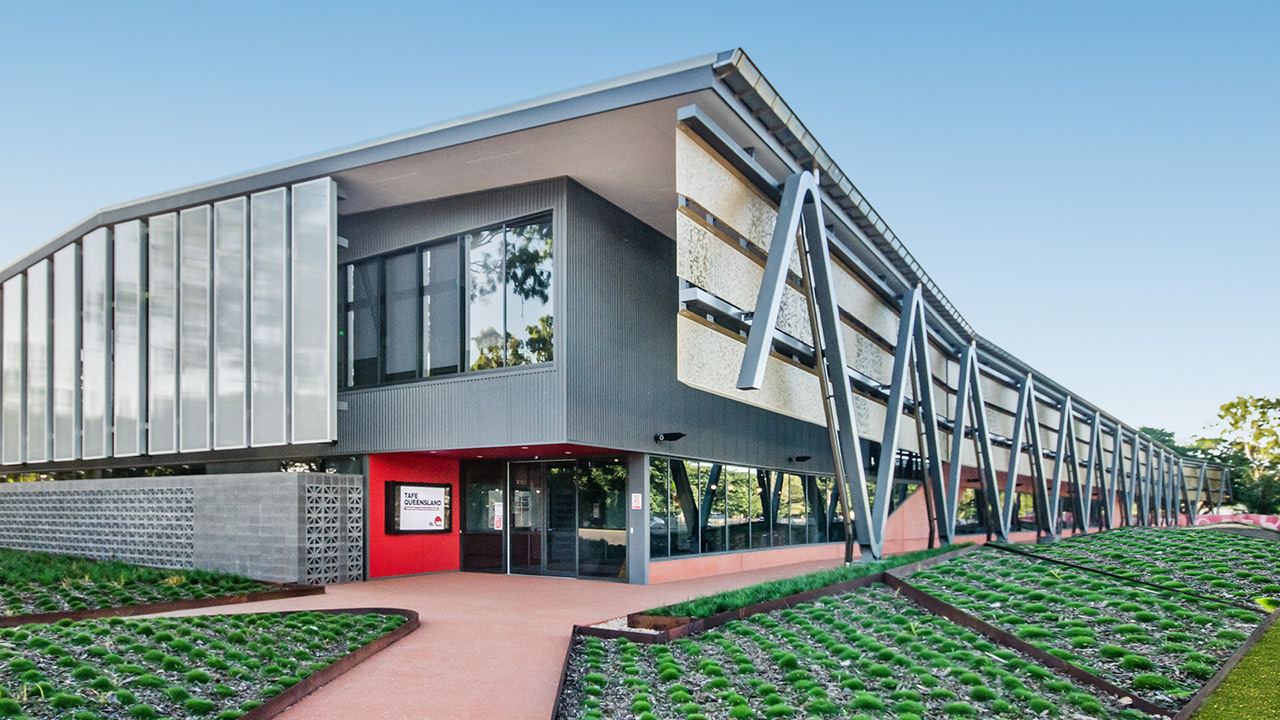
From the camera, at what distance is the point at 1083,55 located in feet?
48.4

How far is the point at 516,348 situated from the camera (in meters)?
16.2

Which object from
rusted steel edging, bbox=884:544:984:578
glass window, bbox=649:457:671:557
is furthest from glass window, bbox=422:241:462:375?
rusted steel edging, bbox=884:544:984:578

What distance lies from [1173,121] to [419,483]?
16.4 meters

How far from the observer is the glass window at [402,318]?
58.2ft

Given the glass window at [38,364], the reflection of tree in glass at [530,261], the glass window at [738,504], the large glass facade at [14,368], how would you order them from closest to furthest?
the reflection of tree in glass at [530,261] → the glass window at [738,504] → the glass window at [38,364] → the large glass facade at [14,368]

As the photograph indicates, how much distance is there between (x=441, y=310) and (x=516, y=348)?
222 cm

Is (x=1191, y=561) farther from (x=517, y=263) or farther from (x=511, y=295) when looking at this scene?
(x=517, y=263)

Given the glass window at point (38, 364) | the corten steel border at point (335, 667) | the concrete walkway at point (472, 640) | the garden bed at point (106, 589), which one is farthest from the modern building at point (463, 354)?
the corten steel border at point (335, 667)

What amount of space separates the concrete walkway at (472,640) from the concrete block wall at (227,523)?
826 mm

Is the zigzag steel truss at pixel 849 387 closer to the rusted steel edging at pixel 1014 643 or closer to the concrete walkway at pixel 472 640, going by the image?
the rusted steel edging at pixel 1014 643

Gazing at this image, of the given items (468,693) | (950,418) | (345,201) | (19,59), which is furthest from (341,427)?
(950,418)

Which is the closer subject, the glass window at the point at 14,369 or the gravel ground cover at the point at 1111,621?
the gravel ground cover at the point at 1111,621

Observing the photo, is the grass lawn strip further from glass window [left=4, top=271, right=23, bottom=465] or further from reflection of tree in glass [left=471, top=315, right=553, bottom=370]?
glass window [left=4, top=271, right=23, bottom=465]

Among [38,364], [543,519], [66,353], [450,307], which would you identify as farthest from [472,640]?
[38,364]
